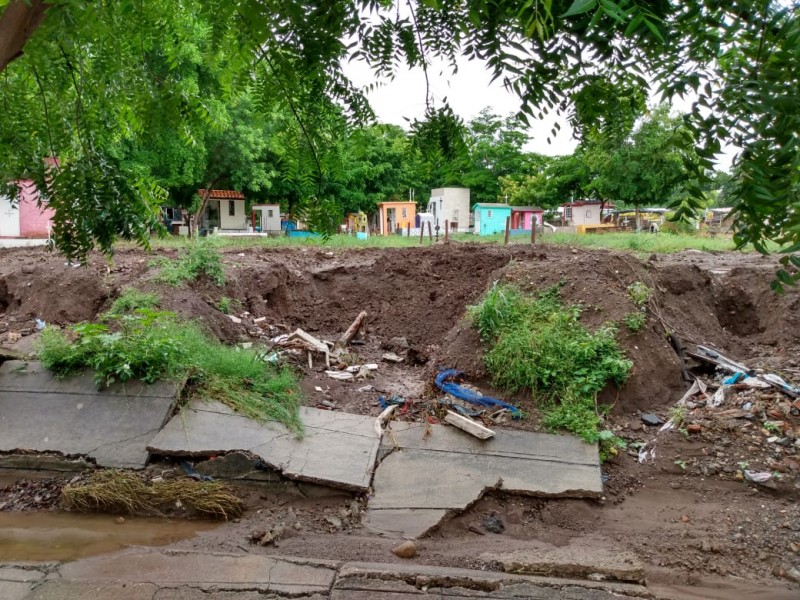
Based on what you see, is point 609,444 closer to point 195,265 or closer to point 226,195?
point 195,265

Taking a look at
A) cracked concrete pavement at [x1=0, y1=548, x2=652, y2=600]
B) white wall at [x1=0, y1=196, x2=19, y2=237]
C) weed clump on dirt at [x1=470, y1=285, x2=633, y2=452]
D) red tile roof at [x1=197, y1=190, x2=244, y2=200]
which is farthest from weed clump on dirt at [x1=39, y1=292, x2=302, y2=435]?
red tile roof at [x1=197, y1=190, x2=244, y2=200]

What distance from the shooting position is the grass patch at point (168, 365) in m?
6.34

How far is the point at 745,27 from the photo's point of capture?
199 cm

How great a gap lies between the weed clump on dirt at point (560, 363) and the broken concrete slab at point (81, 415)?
3.65m

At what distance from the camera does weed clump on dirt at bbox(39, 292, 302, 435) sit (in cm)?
634

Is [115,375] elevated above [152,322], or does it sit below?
below

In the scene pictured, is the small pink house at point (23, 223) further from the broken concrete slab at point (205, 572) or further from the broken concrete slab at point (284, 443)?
the broken concrete slab at point (205, 572)

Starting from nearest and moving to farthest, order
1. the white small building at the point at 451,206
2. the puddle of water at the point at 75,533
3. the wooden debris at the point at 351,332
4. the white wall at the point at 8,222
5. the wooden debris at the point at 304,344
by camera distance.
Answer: the puddle of water at the point at 75,533 → the wooden debris at the point at 304,344 → the wooden debris at the point at 351,332 → the white wall at the point at 8,222 → the white small building at the point at 451,206

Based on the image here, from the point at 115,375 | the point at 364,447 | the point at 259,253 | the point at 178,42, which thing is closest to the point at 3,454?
the point at 115,375

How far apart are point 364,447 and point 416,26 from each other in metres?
4.10

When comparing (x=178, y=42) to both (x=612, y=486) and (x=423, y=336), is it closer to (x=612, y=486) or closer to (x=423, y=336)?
(x=612, y=486)

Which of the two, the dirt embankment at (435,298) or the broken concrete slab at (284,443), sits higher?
the dirt embankment at (435,298)

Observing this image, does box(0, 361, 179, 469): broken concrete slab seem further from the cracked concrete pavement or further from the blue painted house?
the blue painted house

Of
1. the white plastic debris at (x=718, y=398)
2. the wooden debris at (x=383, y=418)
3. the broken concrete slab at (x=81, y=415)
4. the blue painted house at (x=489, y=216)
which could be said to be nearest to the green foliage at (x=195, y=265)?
the broken concrete slab at (x=81, y=415)
